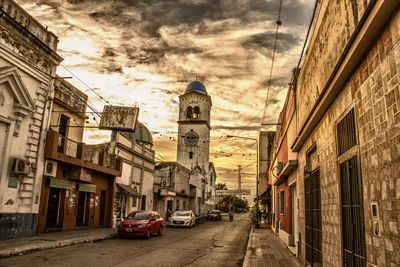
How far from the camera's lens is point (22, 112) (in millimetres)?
14664

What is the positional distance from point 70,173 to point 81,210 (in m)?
3.36

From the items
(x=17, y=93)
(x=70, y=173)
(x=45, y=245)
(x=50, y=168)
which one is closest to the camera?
(x=45, y=245)

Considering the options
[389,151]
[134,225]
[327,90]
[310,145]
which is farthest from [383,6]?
[134,225]

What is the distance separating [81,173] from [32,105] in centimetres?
531

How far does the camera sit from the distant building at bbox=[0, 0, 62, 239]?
13.7 m

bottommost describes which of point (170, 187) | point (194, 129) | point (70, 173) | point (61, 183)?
point (61, 183)

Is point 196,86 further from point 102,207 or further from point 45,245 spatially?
point 45,245

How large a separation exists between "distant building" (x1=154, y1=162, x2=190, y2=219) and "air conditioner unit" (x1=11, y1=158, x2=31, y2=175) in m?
20.3

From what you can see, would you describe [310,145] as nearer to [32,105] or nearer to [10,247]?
[10,247]

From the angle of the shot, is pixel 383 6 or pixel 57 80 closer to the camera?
pixel 383 6

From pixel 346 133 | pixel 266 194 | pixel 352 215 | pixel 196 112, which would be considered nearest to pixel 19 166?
pixel 346 133

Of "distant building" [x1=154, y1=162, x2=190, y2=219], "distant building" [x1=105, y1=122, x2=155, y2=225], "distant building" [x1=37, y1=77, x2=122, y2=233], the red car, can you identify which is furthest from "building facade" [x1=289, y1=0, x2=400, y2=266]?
"distant building" [x1=154, y1=162, x2=190, y2=219]

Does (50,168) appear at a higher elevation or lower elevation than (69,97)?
lower

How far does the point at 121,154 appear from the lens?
85.1 feet
